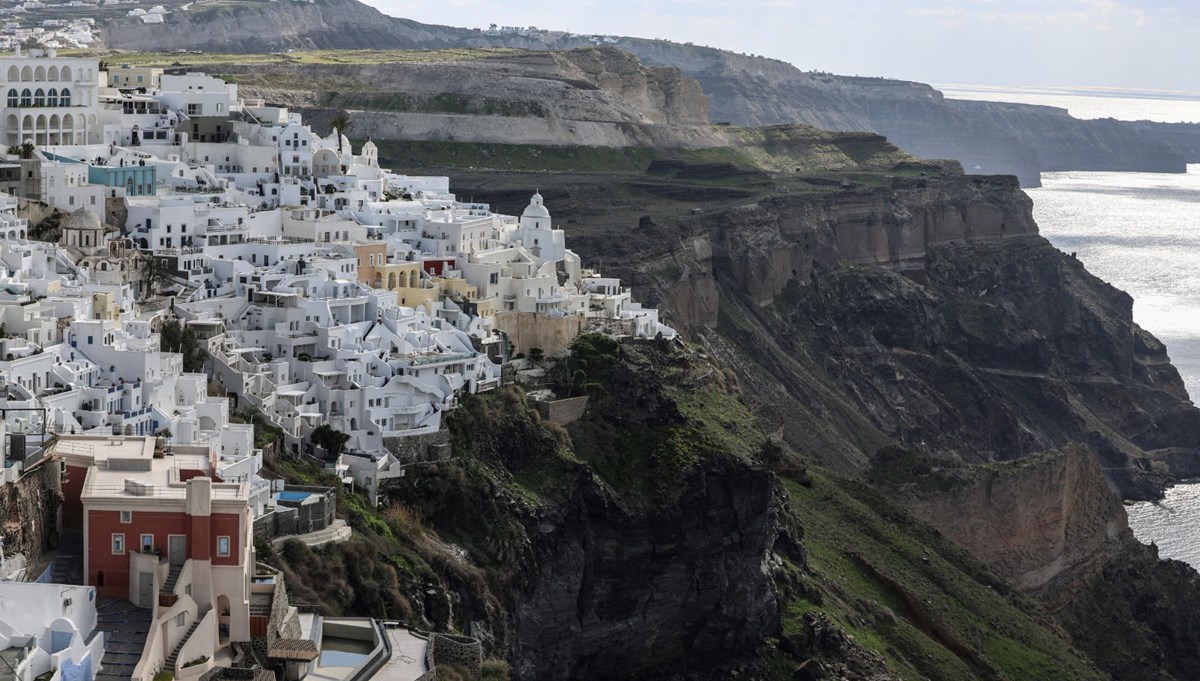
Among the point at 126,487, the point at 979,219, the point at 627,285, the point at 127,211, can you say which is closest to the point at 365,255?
the point at 127,211

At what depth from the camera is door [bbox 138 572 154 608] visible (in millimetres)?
40531

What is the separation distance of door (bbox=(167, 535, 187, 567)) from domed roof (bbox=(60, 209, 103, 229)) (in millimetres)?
31026

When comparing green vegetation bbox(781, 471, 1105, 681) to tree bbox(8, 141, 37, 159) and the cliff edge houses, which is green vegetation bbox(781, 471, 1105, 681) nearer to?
the cliff edge houses

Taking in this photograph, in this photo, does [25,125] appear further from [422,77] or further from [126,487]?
[422,77]

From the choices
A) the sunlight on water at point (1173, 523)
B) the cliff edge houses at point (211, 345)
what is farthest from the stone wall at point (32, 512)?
the sunlight on water at point (1173, 523)

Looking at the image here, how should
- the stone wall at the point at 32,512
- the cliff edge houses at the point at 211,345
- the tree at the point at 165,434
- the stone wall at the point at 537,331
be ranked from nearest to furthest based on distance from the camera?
the cliff edge houses at the point at 211,345
the stone wall at the point at 32,512
the tree at the point at 165,434
the stone wall at the point at 537,331

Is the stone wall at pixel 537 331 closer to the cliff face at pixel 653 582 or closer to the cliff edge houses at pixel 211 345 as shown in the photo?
the cliff edge houses at pixel 211 345

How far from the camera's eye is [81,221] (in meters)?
69.8

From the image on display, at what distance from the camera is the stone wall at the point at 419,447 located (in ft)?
217

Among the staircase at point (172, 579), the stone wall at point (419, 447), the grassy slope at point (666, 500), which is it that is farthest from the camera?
the stone wall at point (419, 447)

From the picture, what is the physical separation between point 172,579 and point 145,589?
0.61 metres

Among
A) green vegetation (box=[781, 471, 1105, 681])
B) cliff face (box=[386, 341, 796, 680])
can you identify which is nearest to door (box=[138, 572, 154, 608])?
cliff face (box=[386, 341, 796, 680])

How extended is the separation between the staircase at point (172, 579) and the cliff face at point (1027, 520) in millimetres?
59394

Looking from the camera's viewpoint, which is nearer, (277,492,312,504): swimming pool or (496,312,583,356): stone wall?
(277,492,312,504): swimming pool
